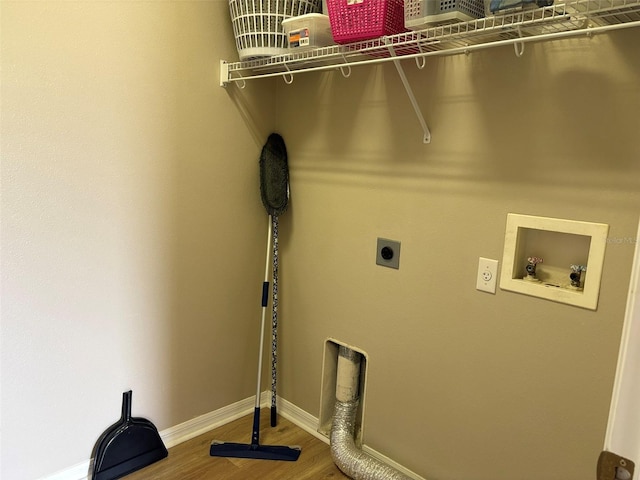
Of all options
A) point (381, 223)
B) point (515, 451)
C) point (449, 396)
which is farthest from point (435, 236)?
point (515, 451)

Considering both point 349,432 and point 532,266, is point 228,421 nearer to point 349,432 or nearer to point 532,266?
point 349,432

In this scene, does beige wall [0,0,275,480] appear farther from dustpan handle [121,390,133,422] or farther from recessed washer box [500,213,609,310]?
recessed washer box [500,213,609,310]

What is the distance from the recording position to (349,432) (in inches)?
82.3

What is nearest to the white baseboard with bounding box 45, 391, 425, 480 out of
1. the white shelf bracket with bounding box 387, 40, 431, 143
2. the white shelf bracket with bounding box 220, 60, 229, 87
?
the white shelf bracket with bounding box 387, 40, 431, 143

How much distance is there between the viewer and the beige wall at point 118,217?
1.65m

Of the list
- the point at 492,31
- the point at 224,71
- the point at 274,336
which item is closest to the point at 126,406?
the point at 274,336

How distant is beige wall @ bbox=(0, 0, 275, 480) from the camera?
5.43ft

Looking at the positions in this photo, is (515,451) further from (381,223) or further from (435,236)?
(381,223)

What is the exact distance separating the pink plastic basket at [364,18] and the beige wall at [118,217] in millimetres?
722

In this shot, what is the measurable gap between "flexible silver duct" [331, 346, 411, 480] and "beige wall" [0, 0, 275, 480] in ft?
1.81

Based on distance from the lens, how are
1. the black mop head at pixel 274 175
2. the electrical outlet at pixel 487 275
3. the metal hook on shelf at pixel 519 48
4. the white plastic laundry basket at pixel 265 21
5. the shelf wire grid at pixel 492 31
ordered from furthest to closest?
1. the black mop head at pixel 274 175
2. the white plastic laundry basket at pixel 265 21
3. the electrical outlet at pixel 487 275
4. the metal hook on shelf at pixel 519 48
5. the shelf wire grid at pixel 492 31

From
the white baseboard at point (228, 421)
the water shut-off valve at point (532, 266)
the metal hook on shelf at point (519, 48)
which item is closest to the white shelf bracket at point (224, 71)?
the metal hook on shelf at point (519, 48)

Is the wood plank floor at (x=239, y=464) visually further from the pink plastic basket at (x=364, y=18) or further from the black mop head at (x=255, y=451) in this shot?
the pink plastic basket at (x=364, y=18)

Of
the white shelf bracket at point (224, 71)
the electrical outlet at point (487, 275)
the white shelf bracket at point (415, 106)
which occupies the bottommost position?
the electrical outlet at point (487, 275)
